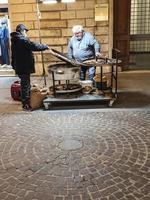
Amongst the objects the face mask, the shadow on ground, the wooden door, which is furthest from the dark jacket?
the wooden door

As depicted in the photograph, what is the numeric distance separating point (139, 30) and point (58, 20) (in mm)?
3135

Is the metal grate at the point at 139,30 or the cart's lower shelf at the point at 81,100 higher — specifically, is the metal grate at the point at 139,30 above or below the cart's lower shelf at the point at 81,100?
above

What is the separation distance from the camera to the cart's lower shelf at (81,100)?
6.38m

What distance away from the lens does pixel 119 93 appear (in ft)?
24.5

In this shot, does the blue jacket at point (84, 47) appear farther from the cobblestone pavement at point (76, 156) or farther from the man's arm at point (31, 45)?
the cobblestone pavement at point (76, 156)

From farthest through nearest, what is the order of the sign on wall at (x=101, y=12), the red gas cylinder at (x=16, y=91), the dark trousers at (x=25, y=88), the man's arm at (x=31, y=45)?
the sign on wall at (x=101, y=12)
the red gas cylinder at (x=16, y=91)
the dark trousers at (x=25, y=88)
the man's arm at (x=31, y=45)

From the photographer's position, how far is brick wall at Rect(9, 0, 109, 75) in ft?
30.7

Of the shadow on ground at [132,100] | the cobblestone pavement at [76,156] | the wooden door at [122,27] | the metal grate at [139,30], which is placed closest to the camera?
the cobblestone pavement at [76,156]

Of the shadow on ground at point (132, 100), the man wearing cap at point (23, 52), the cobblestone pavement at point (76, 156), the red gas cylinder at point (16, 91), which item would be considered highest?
the man wearing cap at point (23, 52)

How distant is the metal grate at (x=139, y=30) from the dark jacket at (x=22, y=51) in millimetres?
5029

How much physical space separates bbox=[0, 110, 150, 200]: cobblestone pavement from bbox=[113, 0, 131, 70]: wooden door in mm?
4298

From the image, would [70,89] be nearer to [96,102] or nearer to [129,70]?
[96,102]

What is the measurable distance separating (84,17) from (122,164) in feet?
20.9

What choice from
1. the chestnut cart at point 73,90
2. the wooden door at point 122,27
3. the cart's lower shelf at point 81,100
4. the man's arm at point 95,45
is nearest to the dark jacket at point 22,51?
the chestnut cart at point 73,90
